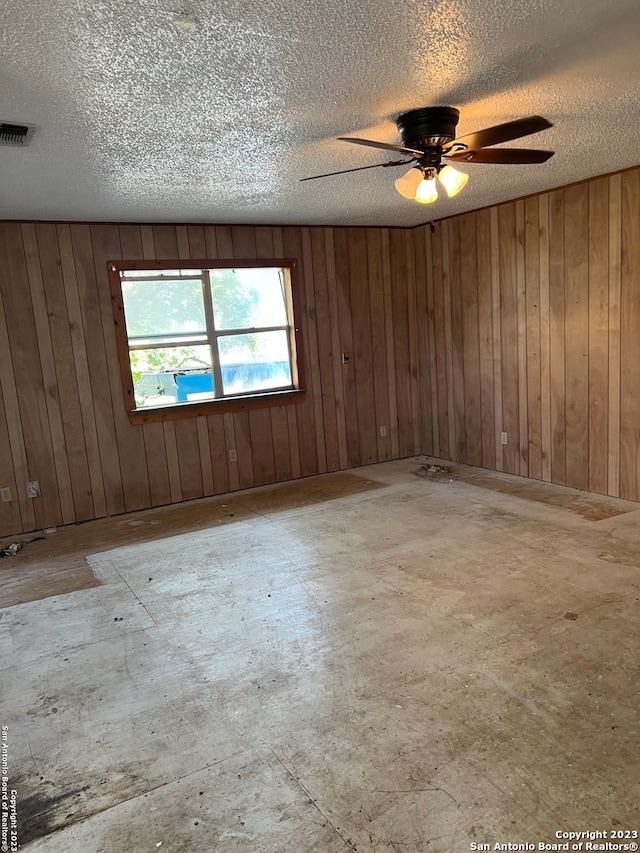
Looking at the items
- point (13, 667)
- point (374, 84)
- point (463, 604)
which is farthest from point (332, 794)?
point (374, 84)

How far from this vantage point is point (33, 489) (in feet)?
14.9

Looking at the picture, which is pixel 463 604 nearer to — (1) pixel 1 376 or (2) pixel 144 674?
(2) pixel 144 674

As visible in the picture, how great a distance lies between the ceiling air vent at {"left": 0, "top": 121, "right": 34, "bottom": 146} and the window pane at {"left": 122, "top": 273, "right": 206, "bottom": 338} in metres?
2.14

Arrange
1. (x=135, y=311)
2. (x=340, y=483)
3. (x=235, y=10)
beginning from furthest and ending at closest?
(x=340, y=483) → (x=135, y=311) → (x=235, y=10)

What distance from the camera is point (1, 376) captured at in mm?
4363

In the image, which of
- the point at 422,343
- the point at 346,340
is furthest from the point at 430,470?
the point at 346,340

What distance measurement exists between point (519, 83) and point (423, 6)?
81 centimetres

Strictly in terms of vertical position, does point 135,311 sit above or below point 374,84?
below

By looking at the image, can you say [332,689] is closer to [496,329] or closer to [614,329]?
[614,329]

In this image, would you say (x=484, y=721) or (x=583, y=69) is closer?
(x=484, y=721)

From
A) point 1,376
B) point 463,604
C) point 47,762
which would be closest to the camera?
point 47,762

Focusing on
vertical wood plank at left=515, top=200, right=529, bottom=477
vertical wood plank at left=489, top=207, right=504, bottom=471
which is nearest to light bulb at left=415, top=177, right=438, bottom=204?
vertical wood plank at left=515, top=200, right=529, bottom=477

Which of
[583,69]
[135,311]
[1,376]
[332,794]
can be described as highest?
[583,69]

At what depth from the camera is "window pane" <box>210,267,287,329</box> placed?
512cm
